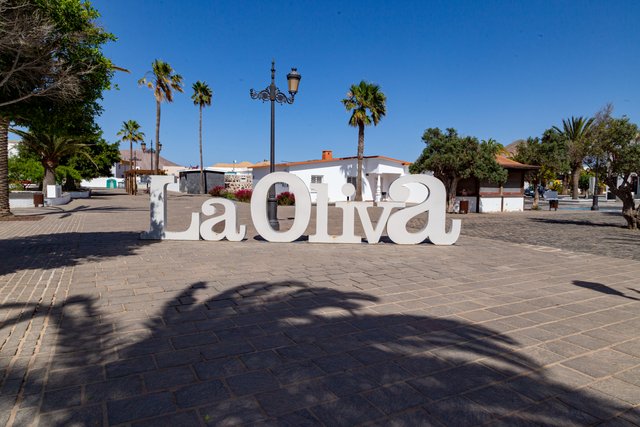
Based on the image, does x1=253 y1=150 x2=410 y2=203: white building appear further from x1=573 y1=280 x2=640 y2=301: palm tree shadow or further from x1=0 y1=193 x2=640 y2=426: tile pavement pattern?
x1=573 y1=280 x2=640 y2=301: palm tree shadow

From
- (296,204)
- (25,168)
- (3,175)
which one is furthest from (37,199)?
(296,204)

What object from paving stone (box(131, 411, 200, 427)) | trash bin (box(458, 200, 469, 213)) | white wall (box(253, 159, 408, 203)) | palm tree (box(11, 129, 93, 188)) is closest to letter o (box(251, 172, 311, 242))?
paving stone (box(131, 411, 200, 427))

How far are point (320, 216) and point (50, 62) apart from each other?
21.5ft

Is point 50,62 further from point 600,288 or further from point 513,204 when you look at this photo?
point 513,204

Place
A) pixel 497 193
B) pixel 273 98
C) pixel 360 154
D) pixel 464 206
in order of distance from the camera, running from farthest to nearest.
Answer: pixel 360 154, pixel 497 193, pixel 464 206, pixel 273 98

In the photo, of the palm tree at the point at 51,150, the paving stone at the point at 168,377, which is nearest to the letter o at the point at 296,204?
the paving stone at the point at 168,377

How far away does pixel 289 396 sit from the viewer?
285 cm

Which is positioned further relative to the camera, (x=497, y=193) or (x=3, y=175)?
(x=497, y=193)

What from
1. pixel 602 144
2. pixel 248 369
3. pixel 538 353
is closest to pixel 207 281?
pixel 248 369

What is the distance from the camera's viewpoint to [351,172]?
32.5m

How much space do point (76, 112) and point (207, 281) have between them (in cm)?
353

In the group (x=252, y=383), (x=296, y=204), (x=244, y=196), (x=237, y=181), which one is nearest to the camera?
(x=252, y=383)

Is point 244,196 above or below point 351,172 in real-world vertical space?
below

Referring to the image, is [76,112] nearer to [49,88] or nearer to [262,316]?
[49,88]
